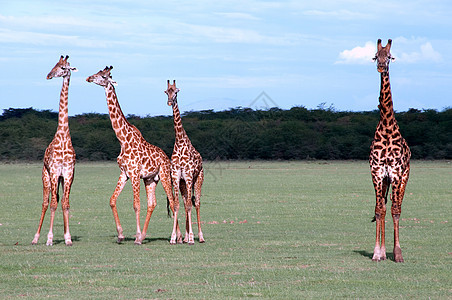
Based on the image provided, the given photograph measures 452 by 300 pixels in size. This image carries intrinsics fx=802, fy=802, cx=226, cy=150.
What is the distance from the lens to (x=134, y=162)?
14.5m

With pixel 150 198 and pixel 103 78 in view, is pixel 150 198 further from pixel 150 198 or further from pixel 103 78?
pixel 103 78

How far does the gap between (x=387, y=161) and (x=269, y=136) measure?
53597mm

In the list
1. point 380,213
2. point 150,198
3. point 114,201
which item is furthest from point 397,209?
point 114,201

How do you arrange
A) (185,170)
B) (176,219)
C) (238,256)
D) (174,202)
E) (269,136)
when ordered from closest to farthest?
(238,256), (185,170), (176,219), (174,202), (269,136)

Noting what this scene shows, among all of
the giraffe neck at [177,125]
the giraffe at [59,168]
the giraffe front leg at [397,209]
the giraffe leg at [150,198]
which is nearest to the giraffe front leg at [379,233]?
the giraffe front leg at [397,209]

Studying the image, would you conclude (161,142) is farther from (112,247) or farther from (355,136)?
(112,247)

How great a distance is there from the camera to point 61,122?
1461 cm

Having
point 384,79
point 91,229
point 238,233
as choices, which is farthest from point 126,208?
point 384,79

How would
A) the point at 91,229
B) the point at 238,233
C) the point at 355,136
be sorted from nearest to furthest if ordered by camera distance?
the point at 238,233, the point at 91,229, the point at 355,136

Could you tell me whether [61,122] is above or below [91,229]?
above

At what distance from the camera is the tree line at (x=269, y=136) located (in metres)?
63.1

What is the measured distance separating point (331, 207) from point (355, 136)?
1764 inches

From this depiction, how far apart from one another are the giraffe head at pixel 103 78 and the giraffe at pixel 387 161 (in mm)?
5151

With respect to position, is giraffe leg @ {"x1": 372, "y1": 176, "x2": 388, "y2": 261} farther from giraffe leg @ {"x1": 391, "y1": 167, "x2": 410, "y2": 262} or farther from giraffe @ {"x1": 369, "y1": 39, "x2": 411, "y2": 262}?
giraffe leg @ {"x1": 391, "y1": 167, "x2": 410, "y2": 262}
